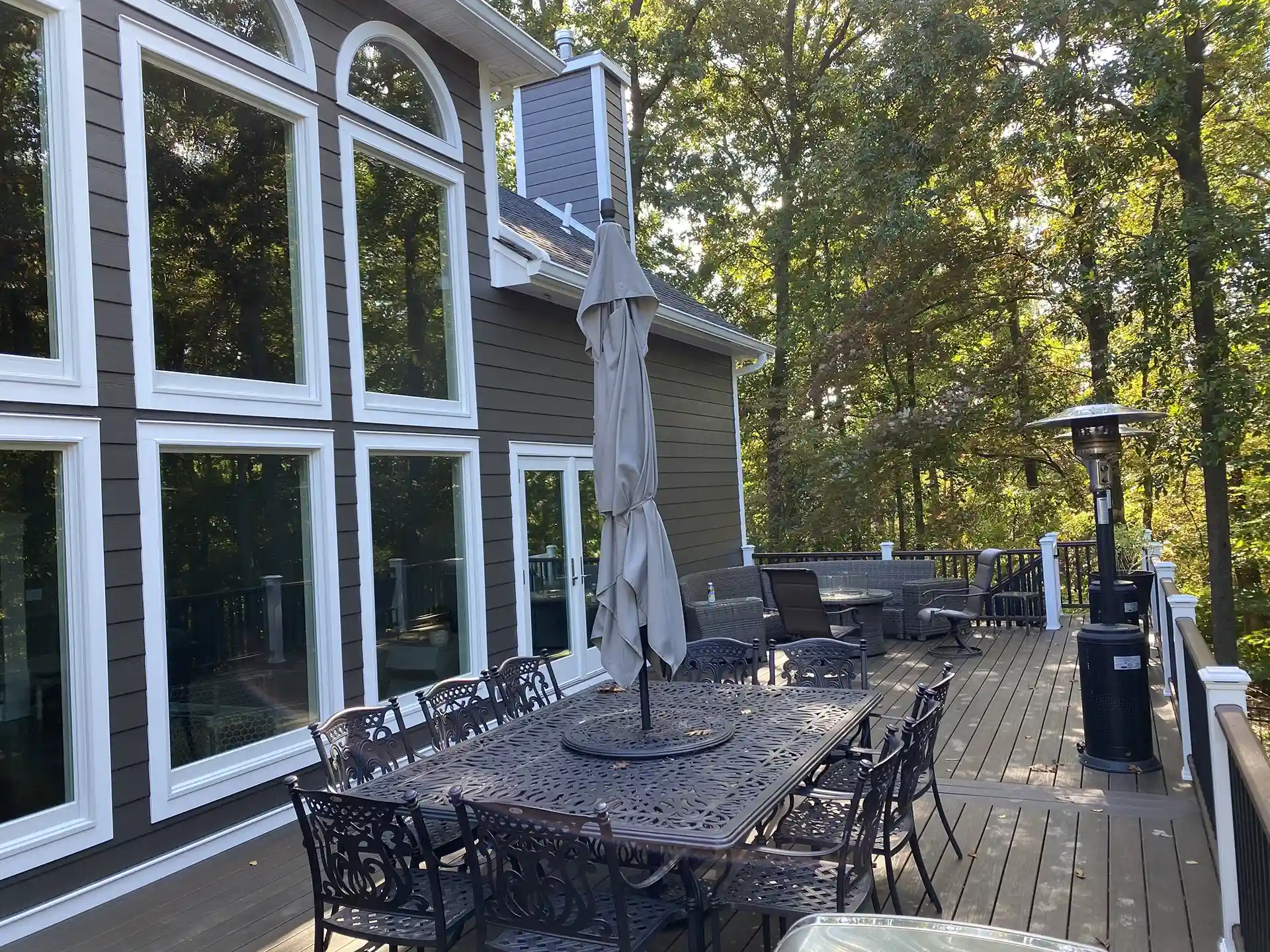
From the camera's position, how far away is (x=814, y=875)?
2.96 m

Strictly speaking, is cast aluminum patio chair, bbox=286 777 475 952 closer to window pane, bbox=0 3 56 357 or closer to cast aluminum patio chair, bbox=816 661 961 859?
cast aluminum patio chair, bbox=816 661 961 859

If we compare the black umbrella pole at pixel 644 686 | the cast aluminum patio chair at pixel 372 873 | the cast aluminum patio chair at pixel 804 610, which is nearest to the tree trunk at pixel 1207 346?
the cast aluminum patio chair at pixel 804 610

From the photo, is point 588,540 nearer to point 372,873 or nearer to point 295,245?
point 295,245

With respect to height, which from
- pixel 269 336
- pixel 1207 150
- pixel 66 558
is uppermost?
pixel 1207 150

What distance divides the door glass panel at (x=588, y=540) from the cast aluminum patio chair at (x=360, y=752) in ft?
12.3

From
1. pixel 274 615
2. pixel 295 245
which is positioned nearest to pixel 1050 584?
pixel 274 615

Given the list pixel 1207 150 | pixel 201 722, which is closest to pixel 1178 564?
pixel 1207 150

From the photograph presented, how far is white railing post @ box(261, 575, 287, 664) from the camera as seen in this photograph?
4605 mm

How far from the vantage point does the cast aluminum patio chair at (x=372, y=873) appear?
2.58 metres

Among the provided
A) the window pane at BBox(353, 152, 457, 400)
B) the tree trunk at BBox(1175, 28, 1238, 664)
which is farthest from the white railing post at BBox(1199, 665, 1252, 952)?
the tree trunk at BBox(1175, 28, 1238, 664)

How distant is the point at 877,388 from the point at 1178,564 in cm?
642

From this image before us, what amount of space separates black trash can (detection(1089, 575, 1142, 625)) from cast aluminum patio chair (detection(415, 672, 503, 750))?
3.37 m

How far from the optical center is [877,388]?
1825 cm

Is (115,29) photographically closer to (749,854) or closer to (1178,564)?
(749,854)
